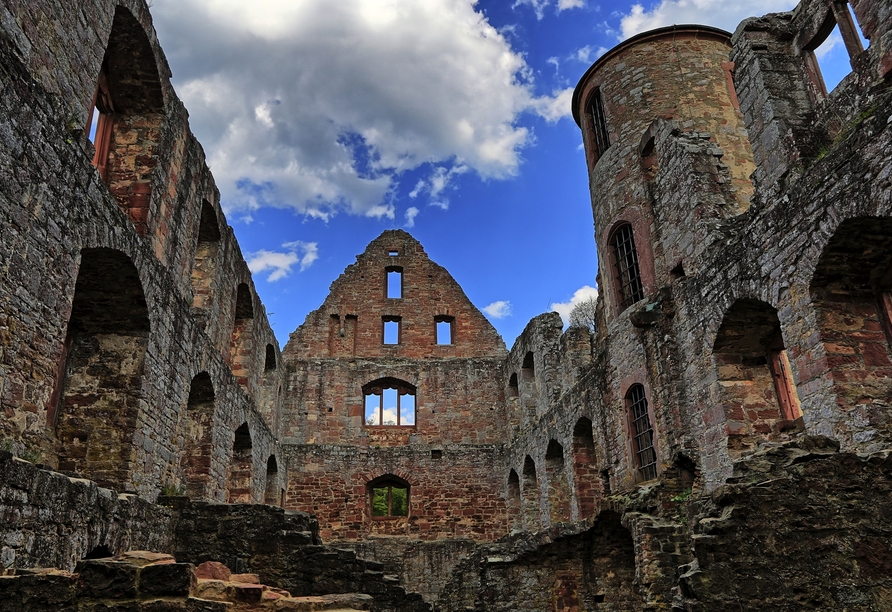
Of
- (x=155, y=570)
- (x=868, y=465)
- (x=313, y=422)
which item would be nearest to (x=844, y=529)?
(x=868, y=465)

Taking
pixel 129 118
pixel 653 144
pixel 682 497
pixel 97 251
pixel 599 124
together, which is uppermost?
pixel 599 124

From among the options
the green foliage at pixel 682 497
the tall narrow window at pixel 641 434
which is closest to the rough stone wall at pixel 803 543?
the green foliage at pixel 682 497

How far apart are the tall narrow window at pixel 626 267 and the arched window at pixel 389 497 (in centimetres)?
977

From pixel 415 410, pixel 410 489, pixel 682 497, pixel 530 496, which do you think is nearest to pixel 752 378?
pixel 682 497

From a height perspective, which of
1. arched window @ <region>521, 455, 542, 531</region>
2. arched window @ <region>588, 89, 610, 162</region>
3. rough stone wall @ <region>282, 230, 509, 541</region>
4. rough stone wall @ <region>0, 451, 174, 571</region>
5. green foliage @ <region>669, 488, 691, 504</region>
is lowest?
rough stone wall @ <region>0, 451, 174, 571</region>

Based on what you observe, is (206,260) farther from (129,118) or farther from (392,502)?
(392,502)

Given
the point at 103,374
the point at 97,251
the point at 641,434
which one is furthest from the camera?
the point at 641,434

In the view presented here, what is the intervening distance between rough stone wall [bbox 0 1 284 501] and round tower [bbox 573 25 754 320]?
7303 mm

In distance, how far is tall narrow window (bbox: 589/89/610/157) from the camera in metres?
13.7

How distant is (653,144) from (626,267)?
2.25 meters

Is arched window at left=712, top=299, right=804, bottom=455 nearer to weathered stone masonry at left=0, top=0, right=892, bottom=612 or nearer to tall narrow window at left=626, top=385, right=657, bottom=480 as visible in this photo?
weathered stone masonry at left=0, top=0, right=892, bottom=612

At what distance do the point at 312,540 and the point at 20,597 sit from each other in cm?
513

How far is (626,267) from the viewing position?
12.2 metres

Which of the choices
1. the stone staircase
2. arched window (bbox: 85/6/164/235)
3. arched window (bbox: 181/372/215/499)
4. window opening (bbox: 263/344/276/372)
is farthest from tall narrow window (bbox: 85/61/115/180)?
window opening (bbox: 263/344/276/372)
